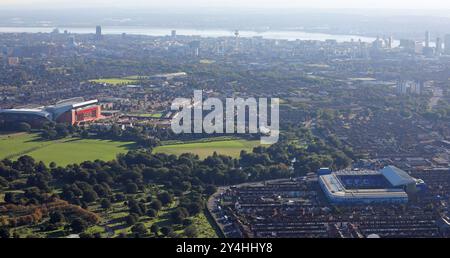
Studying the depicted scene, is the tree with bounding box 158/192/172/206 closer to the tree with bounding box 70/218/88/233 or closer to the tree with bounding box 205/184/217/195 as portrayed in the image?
the tree with bounding box 205/184/217/195

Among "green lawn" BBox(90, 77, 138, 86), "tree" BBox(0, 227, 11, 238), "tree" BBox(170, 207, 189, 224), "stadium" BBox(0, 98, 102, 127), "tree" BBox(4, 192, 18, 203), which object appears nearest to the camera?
"tree" BBox(0, 227, 11, 238)

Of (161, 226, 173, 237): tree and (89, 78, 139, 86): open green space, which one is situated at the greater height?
(89, 78, 139, 86): open green space

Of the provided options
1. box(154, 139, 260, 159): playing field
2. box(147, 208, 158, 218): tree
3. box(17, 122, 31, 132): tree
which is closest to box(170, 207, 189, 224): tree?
box(147, 208, 158, 218): tree

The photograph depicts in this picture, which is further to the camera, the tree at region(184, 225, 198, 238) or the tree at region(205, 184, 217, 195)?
the tree at region(205, 184, 217, 195)

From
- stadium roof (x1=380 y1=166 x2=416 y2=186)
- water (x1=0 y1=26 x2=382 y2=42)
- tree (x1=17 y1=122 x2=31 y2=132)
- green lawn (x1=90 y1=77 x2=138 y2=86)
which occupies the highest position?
water (x1=0 y1=26 x2=382 y2=42)

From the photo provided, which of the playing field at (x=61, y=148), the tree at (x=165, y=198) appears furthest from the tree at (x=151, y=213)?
the playing field at (x=61, y=148)

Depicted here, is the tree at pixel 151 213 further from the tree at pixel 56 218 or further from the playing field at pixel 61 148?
the playing field at pixel 61 148

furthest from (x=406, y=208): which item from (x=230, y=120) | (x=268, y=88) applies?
(x=268, y=88)
